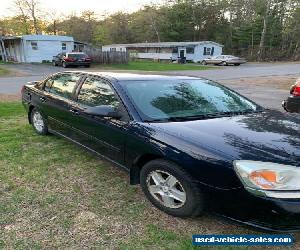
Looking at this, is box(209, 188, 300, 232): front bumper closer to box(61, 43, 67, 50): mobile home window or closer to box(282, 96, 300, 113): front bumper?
box(282, 96, 300, 113): front bumper

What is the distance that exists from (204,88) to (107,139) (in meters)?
1.43

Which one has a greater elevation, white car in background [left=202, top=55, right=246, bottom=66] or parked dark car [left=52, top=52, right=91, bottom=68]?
parked dark car [left=52, top=52, right=91, bottom=68]

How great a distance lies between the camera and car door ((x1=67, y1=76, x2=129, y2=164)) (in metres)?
3.81

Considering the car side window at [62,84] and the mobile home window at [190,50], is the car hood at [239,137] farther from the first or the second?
the mobile home window at [190,50]

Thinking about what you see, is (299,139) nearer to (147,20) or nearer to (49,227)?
(49,227)

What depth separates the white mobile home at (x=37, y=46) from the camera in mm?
35753

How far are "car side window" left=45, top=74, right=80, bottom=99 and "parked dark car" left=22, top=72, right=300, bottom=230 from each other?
3 centimetres

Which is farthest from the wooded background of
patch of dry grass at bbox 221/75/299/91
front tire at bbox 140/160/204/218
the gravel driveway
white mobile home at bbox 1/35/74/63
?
front tire at bbox 140/160/204/218

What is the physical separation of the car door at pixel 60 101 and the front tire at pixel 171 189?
1753mm

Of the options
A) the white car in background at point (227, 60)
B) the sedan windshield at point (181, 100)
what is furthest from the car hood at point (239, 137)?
the white car in background at point (227, 60)

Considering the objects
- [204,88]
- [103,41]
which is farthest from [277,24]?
[204,88]

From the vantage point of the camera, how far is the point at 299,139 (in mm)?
3158

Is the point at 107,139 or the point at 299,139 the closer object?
the point at 299,139

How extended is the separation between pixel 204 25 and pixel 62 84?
58.7 metres
